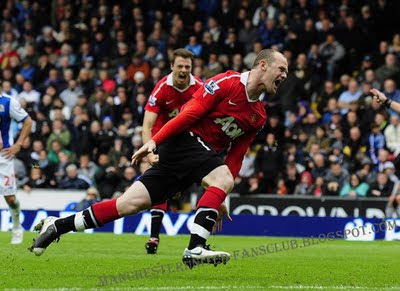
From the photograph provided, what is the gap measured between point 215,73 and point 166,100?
1078cm

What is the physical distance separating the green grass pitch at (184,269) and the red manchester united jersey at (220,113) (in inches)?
53.8

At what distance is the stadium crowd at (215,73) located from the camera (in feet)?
69.0

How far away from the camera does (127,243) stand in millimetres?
14898

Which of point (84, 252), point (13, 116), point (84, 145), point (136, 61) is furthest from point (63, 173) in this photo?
point (84, 252)

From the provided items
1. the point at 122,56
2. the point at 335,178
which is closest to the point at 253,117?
the point at 335,178

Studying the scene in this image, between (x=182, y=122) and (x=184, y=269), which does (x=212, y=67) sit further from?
(x=182, y=122)

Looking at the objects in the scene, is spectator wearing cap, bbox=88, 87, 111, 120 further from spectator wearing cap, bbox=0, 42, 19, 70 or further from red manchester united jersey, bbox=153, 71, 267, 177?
red manchester united jersey, bbox=153, 71, 267, 177

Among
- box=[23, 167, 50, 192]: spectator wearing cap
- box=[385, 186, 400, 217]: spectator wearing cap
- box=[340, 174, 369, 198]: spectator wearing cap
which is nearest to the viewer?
box=[385, 186, 400, 217]: spectator wearing cap

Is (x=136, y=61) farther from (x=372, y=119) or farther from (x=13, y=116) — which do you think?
(x=13, y=116)

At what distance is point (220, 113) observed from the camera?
9.41 metres

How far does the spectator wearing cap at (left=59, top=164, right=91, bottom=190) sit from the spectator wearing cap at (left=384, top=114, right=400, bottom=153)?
21.7 ft

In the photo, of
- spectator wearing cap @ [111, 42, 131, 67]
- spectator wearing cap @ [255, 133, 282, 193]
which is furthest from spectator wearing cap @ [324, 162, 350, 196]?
spectator wearing cap @ [111, 42, 131, 67]

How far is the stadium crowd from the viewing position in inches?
828

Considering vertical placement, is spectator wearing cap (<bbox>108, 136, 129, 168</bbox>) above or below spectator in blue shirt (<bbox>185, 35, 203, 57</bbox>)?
below
